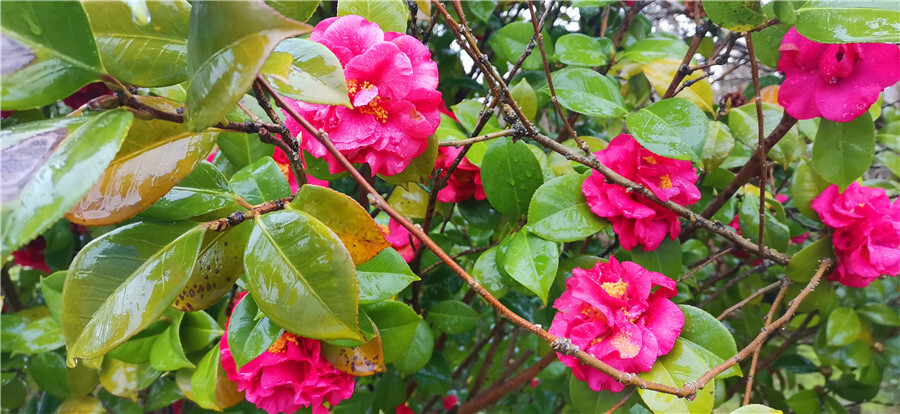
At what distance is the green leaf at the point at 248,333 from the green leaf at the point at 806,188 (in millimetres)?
689

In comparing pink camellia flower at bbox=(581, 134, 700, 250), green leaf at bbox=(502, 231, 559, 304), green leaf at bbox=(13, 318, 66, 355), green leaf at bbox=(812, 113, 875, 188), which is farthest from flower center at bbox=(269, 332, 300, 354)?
green leaf at bbox=(812, 113, 875, 188)

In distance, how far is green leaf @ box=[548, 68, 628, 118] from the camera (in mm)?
639

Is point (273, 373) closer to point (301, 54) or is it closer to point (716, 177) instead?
point (301, 54)

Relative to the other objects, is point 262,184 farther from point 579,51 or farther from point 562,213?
point 579,51

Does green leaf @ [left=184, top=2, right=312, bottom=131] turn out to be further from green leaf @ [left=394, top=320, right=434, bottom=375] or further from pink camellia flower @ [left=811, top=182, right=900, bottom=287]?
pink camellia flower @ [left=811, top=182, right=900, bottom=287]

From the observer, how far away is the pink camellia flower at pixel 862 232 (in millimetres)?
619

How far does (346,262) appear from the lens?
34 cm

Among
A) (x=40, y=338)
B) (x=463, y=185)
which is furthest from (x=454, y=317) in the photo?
(x=40, y=338)

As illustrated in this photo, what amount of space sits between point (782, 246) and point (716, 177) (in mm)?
120

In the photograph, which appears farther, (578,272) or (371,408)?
(371,408)

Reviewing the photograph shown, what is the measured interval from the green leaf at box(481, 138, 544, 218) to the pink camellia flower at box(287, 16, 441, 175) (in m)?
0.14

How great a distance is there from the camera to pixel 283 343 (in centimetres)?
55

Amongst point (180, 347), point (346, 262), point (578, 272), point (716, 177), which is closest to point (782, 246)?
point (716, 177)

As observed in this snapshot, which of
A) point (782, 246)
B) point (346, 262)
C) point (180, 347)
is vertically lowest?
point (180, 347)
